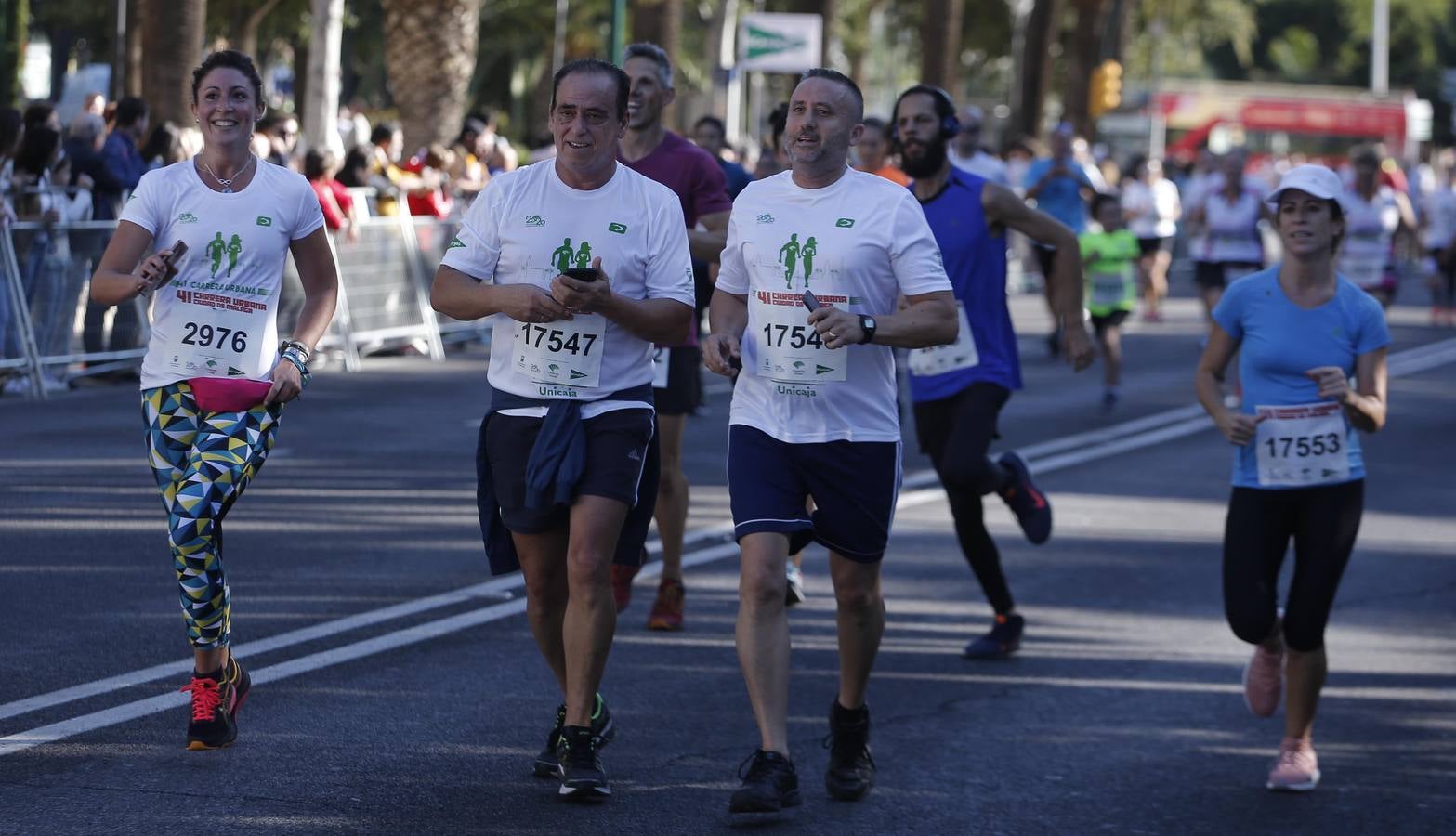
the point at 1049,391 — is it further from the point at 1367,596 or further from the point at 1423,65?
the point at 1423,65

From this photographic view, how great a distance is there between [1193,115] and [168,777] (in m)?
67.7

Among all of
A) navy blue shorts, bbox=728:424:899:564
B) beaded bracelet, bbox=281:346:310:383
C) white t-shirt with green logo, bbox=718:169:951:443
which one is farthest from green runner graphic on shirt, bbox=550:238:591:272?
beaded bracelet, bbox=281:346:310:383

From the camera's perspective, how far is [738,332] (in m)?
5.98

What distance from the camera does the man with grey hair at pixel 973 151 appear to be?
→ 61.6 ft

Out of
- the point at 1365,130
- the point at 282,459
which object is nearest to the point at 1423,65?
the point at 1365,130

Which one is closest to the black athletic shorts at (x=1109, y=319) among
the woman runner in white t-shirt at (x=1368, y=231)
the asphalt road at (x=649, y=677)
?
the woman runner in white t-shirt at (x=1368, y=231)

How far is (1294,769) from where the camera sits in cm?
637

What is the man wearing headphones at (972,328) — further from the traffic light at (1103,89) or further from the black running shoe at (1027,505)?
the traffic light at (1103,89)

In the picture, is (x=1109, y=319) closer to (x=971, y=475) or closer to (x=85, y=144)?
(x=85, y=144)

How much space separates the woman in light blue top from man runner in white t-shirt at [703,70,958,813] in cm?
111

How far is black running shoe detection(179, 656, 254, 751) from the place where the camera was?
610 cm

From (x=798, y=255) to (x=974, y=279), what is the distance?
2241 millimetres

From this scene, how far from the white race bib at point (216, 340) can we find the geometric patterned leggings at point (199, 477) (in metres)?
0.08

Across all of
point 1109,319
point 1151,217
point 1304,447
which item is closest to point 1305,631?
point 1304,447
